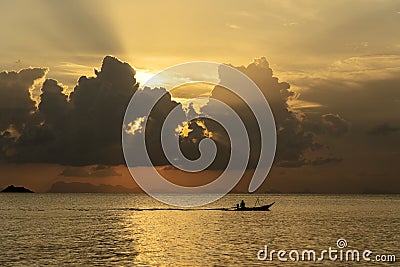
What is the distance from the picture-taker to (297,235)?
8900 cm

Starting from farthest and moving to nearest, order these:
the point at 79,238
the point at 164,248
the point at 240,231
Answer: the point at 240,231 → the point at 79,238 → the point at 164,248

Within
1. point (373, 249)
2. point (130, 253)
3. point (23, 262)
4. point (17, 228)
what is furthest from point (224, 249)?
point (17, 228)

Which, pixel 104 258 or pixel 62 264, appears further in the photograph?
pixel 104 258

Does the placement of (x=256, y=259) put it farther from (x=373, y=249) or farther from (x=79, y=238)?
(x=79, y=238)

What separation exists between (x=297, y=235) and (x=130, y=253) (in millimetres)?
33366

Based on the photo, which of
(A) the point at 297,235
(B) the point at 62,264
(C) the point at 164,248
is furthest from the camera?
(A) the point at 297,235

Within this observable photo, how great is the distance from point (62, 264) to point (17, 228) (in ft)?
159

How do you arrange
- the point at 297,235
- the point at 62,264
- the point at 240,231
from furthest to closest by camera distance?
the point at 240,231
the point at 297,235
the point at 62,264

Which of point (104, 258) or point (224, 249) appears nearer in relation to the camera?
point (104, 258)

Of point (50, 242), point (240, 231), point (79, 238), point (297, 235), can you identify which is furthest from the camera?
point (240, 231)

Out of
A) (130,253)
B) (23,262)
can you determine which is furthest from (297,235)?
(23,262)

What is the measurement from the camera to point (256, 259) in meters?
60.4

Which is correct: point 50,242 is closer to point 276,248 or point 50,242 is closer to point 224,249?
point 224,249

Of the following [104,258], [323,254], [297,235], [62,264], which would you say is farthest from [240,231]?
[62,264]
